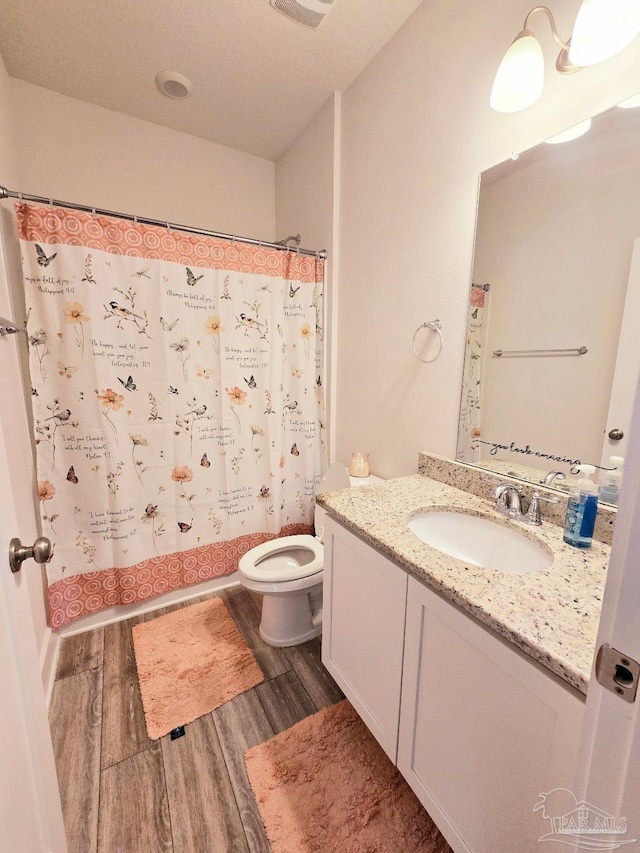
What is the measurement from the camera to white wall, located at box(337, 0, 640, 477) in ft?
3.52

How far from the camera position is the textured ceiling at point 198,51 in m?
1.37

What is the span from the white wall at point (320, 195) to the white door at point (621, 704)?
182 cm

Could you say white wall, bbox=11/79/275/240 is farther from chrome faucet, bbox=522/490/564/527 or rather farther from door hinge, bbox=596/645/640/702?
door hinge, bbox=596/645/640/702

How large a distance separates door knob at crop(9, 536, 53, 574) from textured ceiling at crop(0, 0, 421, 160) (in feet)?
6.45

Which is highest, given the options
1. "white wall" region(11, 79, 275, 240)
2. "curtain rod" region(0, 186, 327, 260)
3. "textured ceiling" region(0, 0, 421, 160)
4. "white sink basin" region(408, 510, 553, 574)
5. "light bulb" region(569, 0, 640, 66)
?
"textured ceiling" region(0, 0, 421, 160)

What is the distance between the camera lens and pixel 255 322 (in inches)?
75.2

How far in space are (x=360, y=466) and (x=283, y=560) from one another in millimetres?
647

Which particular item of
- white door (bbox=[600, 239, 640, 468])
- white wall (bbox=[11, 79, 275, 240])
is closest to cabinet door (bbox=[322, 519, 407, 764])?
white door (bbox=[600, 239, 640, 468])

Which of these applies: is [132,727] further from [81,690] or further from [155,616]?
[155,616]

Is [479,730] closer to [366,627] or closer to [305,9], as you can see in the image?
[366,627]

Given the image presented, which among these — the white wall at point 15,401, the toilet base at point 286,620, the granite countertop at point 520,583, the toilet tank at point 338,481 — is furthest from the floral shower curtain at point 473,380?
the white wall at point 15,401

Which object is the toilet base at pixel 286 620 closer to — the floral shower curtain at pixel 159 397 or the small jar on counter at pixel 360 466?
the floral shower curtain at pixel 159 397

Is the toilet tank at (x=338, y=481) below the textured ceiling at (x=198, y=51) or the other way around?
below

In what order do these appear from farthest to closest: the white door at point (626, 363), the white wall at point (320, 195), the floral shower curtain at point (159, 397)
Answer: the white wall at point (320, 195) → the floral shower curtain at point (159, 397) → the white door at point (626, 363)
